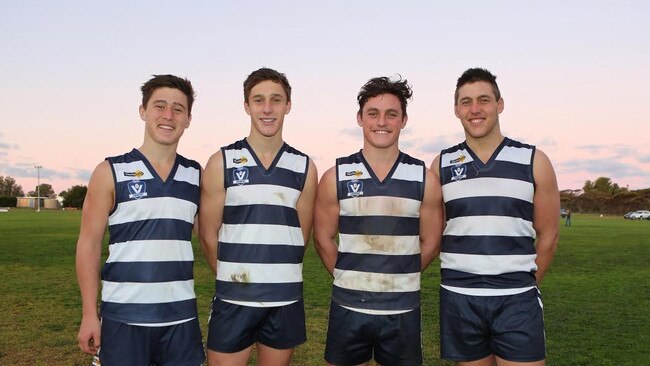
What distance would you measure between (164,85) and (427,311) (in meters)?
7.07

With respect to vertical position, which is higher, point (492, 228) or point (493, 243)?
point (492, 228)

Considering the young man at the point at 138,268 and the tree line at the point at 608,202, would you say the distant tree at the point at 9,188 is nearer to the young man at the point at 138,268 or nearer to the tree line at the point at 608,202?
the tree line at the point at 608,202

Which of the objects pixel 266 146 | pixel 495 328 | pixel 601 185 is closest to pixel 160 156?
pixel 266 146

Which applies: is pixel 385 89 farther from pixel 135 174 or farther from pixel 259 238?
pixel 135 174

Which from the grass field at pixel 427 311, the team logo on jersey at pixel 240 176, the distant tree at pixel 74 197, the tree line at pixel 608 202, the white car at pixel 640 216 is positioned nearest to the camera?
the team logo on jersey at pixel 240 176

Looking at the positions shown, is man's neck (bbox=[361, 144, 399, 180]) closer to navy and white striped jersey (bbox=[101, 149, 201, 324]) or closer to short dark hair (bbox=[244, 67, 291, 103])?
short dark hair (bbox=[244, 67, 291, 103])

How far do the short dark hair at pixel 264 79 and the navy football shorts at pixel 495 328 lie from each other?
2077 mm

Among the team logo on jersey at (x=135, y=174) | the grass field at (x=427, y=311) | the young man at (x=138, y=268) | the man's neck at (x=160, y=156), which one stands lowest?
the grass field at (x=427, y=311)

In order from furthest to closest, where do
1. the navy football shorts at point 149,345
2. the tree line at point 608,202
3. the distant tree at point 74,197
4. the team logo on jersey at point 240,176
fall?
the distant tree at point 74,197
the tree line at point 608,202
the team logo on jersey at point 240,176
the navy football shorts at point 149,345

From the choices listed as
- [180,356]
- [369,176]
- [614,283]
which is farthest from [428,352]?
[614,283]

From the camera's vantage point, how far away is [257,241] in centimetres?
402

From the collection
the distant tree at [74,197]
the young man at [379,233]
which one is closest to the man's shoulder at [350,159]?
the young man at [379,233]

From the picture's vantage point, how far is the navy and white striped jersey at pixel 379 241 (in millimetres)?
4094

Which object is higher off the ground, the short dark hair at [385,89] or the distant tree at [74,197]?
the distant tree at [74,197]
